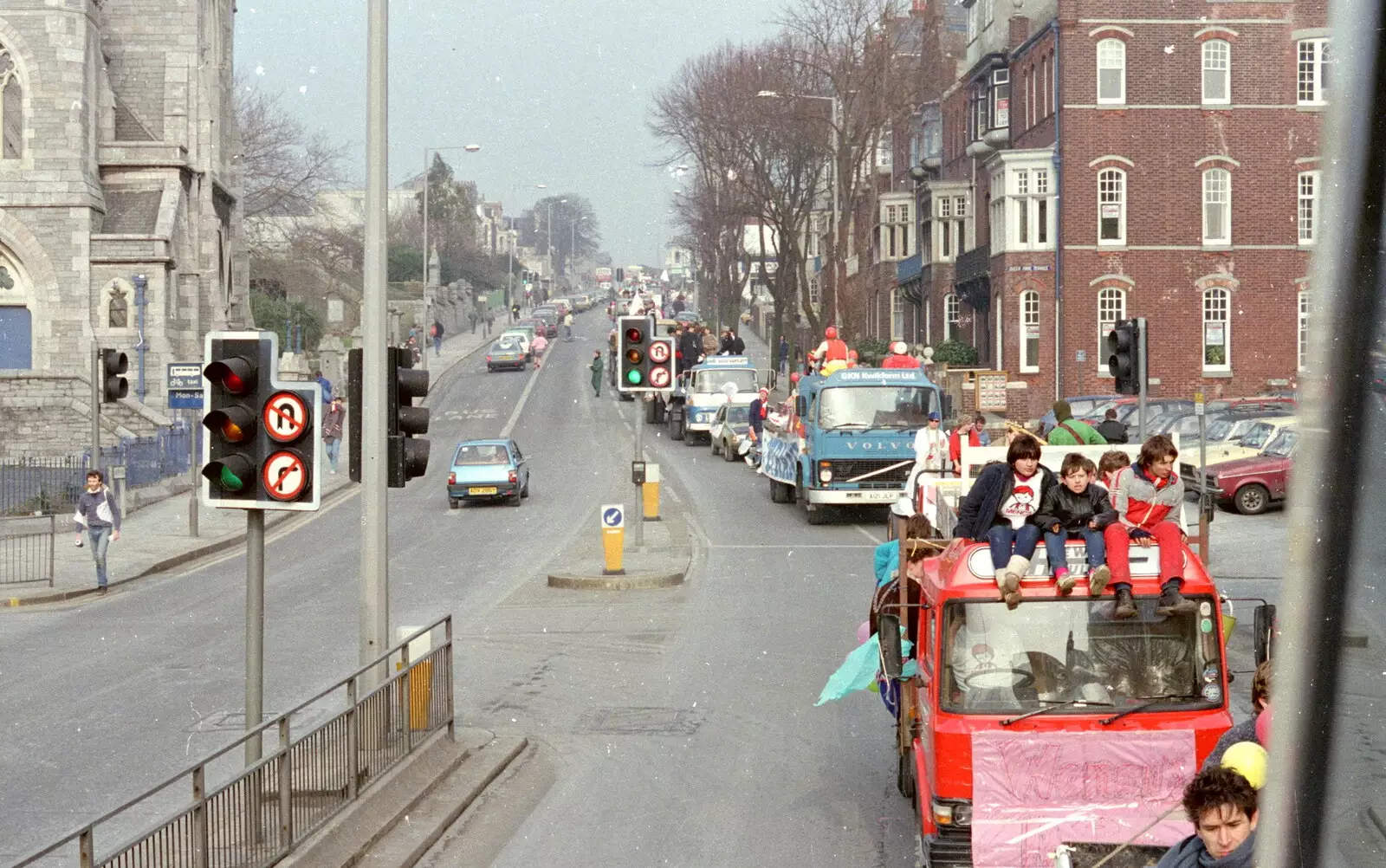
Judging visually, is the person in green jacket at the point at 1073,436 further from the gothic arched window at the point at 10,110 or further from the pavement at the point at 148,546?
the gothic arched window at the point at 10,110

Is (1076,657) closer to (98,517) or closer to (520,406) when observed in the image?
(98,517)

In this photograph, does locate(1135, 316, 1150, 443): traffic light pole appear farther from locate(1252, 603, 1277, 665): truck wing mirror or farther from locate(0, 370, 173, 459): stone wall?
locate(0, 370, 173, 459): stone wall

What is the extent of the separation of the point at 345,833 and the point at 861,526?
67.3 feet

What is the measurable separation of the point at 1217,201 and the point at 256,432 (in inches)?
1713

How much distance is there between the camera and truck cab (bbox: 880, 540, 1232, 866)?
757 centimetres

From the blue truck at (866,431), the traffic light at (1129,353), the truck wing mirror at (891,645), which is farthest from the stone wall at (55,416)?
the truck wing mirror at (891,645)

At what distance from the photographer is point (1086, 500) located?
8.41 metres

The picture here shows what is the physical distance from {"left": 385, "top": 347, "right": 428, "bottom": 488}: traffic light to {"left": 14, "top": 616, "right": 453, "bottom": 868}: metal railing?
1.17m

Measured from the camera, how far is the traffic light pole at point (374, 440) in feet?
37.9

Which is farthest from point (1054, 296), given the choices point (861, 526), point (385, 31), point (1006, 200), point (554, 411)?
point (385, 31)

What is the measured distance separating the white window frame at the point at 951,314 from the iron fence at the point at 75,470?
102 feet

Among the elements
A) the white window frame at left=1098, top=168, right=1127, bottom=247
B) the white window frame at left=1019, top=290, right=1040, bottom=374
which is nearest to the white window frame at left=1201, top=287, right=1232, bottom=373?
the white window frame at left=1098, top=168, right=1127, bottom=247

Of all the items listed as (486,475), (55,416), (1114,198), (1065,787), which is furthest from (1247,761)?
(1114,198)

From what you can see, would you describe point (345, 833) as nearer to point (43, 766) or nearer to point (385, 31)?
point (43, 766)
